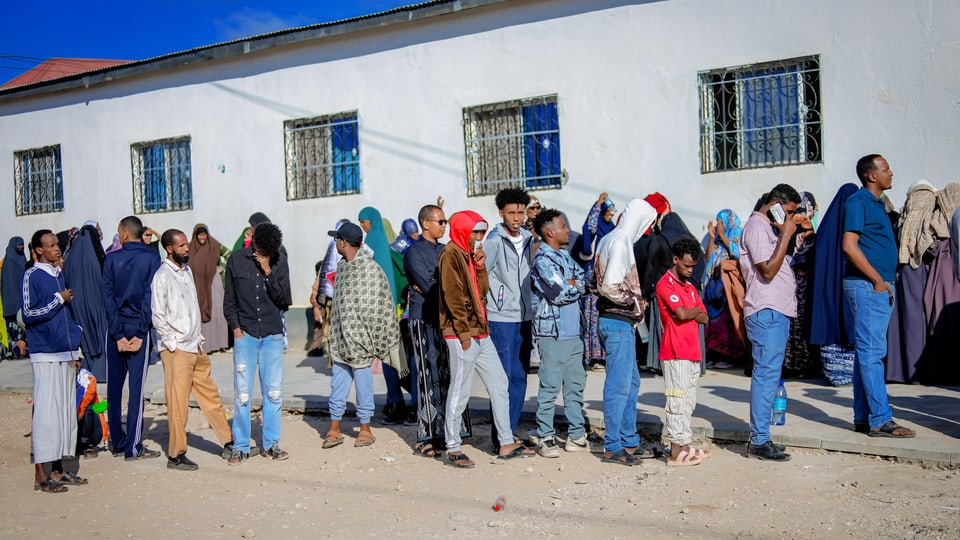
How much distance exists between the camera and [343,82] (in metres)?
14.1

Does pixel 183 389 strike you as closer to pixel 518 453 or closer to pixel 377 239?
pixel 518 453

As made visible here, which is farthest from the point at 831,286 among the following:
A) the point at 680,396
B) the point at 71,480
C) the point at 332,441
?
the point at 71,480

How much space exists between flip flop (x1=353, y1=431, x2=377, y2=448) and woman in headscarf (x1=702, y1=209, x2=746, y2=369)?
4.71 metres

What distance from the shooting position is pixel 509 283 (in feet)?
23.9

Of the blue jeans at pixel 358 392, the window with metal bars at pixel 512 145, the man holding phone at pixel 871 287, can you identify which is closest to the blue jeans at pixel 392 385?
the blue jeans at pixel 358 392

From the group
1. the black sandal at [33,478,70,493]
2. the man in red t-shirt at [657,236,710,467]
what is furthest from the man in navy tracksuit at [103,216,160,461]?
the man in red t-shirt at [657,236,710,467]

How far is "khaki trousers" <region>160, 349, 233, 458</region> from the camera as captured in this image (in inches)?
280

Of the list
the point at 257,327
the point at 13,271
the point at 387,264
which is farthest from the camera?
the point at 13,271

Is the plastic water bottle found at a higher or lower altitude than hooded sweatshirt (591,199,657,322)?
lower

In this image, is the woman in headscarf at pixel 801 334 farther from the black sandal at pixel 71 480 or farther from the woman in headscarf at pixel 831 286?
the black sandal at pixel 71 480

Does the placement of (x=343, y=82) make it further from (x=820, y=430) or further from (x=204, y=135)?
(x=820, y=430)

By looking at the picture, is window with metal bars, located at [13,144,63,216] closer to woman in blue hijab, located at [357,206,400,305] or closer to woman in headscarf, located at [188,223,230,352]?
woman in headscarf, located at [188,223,230,352]

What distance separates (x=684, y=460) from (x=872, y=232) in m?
2.14

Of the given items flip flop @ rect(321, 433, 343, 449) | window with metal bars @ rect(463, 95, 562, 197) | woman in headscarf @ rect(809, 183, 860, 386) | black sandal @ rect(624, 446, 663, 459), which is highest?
window with metal bars @ rect(463, 95, 562, 197)
